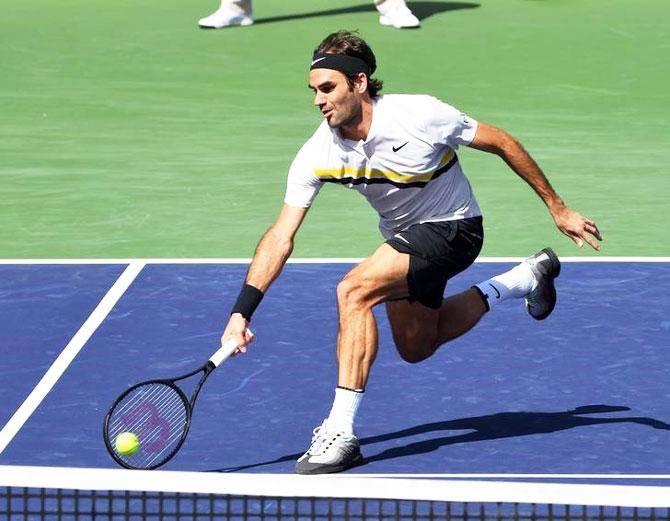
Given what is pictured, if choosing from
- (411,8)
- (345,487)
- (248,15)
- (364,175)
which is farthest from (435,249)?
(411,8)

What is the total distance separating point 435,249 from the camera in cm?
757

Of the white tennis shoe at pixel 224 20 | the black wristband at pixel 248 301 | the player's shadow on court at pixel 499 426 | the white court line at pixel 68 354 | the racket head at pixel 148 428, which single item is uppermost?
the black wristband at pixel 248 301

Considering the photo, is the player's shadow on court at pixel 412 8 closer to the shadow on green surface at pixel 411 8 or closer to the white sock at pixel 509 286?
the shadow on green surface at pixel 411 8

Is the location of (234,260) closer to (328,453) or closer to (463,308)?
(463,308)

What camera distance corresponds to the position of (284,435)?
7.80 m

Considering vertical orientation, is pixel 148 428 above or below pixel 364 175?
below

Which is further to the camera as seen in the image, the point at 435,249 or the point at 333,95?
the point at 435,249

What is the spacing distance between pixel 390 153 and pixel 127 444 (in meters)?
1.75

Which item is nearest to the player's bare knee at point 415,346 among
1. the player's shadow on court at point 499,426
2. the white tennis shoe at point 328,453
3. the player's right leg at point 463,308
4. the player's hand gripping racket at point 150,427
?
the player's right leg at point 463,308

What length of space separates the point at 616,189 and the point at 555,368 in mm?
4852

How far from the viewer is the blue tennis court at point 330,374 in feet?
24.8

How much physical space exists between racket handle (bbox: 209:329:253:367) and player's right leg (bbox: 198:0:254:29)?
527 inches

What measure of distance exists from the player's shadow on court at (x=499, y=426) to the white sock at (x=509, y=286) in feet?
2.30

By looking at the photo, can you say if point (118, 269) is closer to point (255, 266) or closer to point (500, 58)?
point (255, 266)
